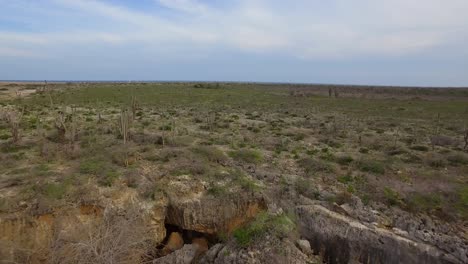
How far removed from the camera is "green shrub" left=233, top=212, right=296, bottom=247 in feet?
26.1

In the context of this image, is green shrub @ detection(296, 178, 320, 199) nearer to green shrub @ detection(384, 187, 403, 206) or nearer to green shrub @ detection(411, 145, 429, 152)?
green shrub @ detection(384, 187, 403, 206)

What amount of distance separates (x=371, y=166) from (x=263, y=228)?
5.51m

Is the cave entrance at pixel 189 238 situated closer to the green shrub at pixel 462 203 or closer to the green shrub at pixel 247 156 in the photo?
the green shrub at pixel 247 156

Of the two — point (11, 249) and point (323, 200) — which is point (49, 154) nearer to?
point (11, 249)

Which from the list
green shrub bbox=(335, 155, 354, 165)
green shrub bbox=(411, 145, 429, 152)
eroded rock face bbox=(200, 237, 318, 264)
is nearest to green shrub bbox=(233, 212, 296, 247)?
eroded rock face bbox=(200, 237, 318, 264)

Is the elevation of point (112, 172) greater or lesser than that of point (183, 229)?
greater

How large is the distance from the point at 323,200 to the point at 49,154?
8958mm

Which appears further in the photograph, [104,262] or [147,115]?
[147,115]

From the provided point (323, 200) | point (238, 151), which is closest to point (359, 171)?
point (323, 200)

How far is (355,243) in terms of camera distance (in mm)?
8180

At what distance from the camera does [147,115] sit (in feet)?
72.8

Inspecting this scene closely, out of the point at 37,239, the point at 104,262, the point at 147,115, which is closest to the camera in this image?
the point at 104,262

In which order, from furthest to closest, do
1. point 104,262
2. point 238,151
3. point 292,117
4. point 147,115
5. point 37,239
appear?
1. point 292,117
2. point 147,115
3. point 238,151
4. point 37,239
5. point 104,262

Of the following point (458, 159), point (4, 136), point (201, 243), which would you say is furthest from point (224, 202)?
point (4, 136)
